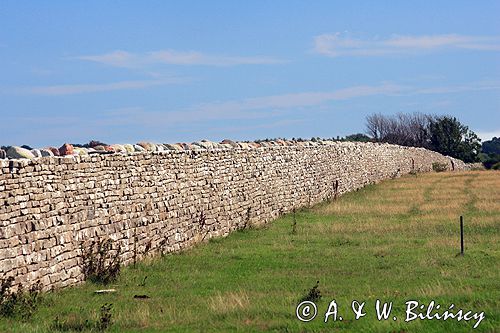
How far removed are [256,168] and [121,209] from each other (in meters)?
9.75

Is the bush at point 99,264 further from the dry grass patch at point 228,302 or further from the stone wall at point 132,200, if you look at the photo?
the dry grass patch at point 228,302

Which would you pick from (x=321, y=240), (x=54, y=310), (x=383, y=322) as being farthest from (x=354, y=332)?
(x=321, y=240)

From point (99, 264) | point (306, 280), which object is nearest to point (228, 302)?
point (306, 280)

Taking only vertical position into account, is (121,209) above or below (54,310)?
above

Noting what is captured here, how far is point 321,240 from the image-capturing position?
21453 millimetres

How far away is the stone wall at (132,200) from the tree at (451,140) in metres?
66.7

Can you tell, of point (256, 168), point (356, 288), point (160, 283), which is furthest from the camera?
point (256, 168)

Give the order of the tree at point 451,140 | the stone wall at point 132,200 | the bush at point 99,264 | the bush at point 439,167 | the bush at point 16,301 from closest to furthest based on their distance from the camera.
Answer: the bush at point 16,301
the stone wall at point 132,200
the bush at point 99,264
the bush at point 439,167
the tree at point 451,140

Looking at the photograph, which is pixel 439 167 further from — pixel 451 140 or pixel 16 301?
pixel 16 301

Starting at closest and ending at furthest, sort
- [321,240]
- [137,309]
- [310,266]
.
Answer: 1. [137,309]
2. [310,266]
3. [321,240]

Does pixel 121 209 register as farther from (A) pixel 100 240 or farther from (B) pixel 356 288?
(B) pixel 356 288

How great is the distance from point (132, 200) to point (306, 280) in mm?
4501

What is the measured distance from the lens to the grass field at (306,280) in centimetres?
1207

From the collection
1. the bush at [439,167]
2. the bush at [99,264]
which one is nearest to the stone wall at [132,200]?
the bush at [99,264]
